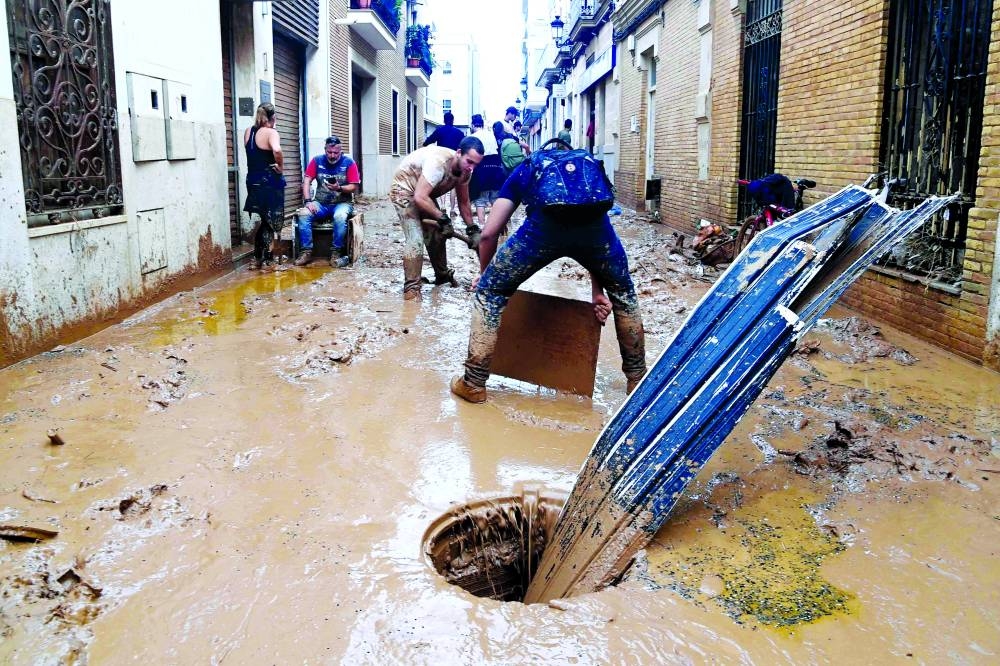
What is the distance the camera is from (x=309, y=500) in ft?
10.8

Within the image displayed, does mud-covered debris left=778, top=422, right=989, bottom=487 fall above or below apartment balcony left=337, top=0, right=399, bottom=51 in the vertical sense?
below

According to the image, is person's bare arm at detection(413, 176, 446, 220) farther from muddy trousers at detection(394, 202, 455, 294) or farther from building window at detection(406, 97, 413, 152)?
building window at detection(406, 97, 413, 152)

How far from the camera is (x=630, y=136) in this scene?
776 inches

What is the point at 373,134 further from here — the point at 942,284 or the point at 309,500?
the point at 309,500

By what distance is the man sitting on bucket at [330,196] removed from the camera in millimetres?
9234

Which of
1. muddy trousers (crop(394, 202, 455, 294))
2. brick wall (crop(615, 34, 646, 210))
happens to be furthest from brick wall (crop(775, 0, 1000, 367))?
brick wall (crop(615, 34, 646, 210))

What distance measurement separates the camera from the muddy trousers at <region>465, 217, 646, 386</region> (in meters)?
4.32

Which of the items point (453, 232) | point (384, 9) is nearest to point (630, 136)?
point (384, 9)

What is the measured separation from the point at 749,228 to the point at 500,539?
20.8 ft

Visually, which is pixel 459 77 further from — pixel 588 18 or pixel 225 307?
pixel 225 307

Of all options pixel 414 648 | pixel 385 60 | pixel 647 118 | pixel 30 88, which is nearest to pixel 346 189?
pixel 30 88

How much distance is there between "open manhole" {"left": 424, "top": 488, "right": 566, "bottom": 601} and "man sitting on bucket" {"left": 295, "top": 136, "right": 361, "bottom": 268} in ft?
20.7

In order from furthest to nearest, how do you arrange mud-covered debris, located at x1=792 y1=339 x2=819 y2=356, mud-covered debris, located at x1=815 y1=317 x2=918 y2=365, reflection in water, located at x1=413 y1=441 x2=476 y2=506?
mud-covered debris, located at x1=792 y1=339 x2=819 y2=356 → mud-covered debris, located at x1=815 y1=317 x2=918 y2=365 → reflection in water, located at x1=413 y1=441 x2=476 y2=506

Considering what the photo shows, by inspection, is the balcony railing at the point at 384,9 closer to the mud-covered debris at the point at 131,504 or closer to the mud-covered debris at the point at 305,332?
the mud-covered debris at the point at 305,332
